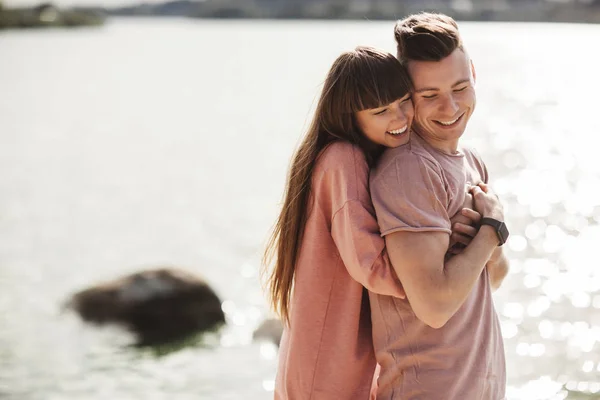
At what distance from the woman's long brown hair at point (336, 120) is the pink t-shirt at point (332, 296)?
1.5 inches

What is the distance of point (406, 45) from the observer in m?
2.41

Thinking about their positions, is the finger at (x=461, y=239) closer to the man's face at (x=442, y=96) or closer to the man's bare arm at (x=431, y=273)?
the man's bare arm at (x=431, y=273)

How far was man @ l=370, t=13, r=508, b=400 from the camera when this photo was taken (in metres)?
2.24

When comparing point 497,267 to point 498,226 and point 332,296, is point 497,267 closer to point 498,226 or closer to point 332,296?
point 498,226

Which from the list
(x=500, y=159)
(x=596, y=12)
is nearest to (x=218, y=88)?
(x=500, y=159)

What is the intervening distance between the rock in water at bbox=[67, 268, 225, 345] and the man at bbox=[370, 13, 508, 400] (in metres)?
6.51

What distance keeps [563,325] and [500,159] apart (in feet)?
42.5

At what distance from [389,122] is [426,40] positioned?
0.85 ft

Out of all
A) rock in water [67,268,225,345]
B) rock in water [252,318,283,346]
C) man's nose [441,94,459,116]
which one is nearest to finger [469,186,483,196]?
man's nose [441,94,459,116]

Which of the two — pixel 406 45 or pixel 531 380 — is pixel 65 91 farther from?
pixel 406 45

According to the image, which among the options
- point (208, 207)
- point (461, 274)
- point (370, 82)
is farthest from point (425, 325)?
point (208, 207)

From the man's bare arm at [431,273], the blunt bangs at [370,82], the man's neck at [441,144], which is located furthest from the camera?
the man's neck at [441,144]

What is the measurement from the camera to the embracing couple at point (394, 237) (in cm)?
227

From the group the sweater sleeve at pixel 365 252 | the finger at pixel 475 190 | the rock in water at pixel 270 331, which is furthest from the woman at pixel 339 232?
the rock in water at pixel 270 331
